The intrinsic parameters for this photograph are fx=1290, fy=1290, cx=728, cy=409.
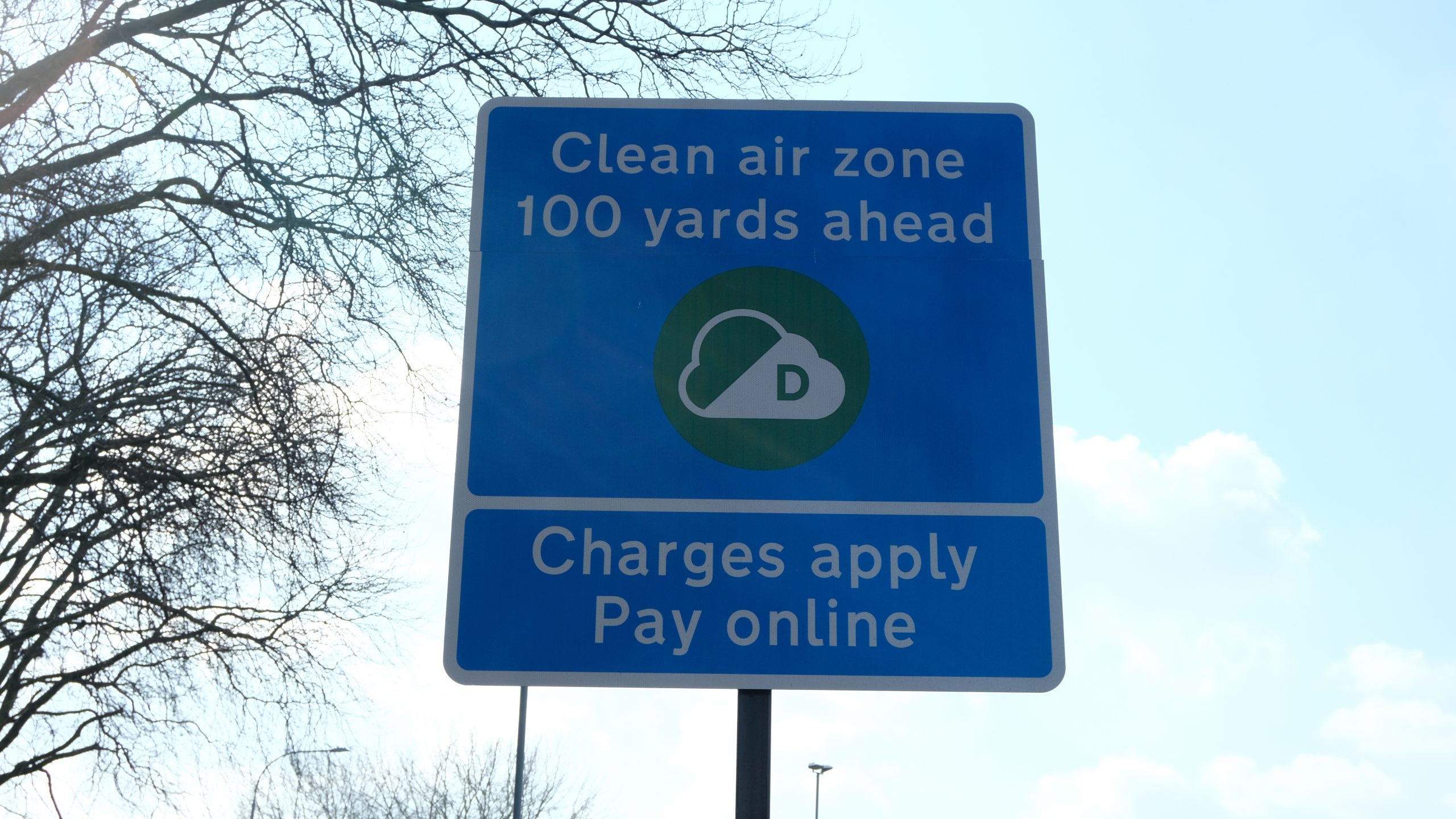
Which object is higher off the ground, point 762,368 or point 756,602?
point 762,368

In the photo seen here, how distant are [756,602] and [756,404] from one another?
37 cm

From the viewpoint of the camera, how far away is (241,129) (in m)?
9.71

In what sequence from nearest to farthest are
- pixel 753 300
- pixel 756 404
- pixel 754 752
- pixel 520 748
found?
pixel 754 752, pixel 756 404, pixel 753 300, pixel 520 748

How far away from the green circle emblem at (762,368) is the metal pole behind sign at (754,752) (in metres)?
0.42

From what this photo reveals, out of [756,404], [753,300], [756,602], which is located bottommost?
[756,602]

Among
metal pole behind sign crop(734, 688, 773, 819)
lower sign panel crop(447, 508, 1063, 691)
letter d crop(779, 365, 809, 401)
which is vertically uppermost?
letter d crop(779, 365, 809, 401)

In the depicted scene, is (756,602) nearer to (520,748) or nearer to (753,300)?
(753,300)

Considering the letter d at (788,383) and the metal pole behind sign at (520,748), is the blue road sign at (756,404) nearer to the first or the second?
the letter d at (788,383)

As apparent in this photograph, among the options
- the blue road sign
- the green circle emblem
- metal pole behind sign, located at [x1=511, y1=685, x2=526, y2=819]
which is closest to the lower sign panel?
the blue road sign

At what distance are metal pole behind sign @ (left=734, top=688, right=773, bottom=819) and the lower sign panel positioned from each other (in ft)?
0.12

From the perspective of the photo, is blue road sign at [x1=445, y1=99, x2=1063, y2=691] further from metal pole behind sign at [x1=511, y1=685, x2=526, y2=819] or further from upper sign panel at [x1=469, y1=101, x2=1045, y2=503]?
metal pole behind sign at [x1=511, y1=685, x2=526, y2=819]

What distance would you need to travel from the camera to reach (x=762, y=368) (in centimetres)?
242

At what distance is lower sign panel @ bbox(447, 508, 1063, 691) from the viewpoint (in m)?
2.26

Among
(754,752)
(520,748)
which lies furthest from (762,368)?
(520,748)
